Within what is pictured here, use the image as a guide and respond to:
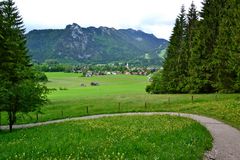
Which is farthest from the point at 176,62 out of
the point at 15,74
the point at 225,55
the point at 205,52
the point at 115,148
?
the point at 115,148

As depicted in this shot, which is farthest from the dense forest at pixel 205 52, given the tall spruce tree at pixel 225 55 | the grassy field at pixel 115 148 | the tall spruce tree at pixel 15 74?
the grassy field at pixel 115 148

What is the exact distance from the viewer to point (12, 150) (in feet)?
53.6

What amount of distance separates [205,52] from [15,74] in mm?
36277

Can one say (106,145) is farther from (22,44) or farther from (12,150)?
(22,44)

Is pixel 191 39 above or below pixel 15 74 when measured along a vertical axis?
above

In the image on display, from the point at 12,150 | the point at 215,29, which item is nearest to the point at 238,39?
the point at 215,29

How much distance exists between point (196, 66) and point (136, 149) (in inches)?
2276

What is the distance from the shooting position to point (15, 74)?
169 ft

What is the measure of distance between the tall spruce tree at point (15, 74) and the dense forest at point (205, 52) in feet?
92.2

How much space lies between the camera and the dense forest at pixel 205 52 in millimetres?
61875

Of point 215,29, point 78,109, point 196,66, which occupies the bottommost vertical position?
point 78,109

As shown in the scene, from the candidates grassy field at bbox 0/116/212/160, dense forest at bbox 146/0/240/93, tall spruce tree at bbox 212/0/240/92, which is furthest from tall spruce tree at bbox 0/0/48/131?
tall spruce tree at bbox 212/0/240/92

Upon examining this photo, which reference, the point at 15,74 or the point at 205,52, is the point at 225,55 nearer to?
the point at 205,52

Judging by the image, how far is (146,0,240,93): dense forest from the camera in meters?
61.9
